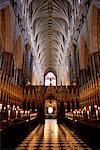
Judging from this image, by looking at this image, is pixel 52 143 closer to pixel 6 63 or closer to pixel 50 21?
pixel 6 63

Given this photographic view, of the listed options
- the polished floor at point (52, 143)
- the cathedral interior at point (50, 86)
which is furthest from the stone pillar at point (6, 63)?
the polished floor at point (52, 143)

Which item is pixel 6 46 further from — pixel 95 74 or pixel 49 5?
pixel 49 5

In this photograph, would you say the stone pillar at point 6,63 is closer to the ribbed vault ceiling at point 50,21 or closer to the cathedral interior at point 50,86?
the cathedral interior at point 50,86

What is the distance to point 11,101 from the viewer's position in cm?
1752

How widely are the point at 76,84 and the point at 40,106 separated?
6.01 meters

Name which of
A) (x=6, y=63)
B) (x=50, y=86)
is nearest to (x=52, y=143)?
(x=6, y=63)

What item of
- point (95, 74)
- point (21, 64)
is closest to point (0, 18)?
point (21, 64)

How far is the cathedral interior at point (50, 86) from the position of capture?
7825 millimetres

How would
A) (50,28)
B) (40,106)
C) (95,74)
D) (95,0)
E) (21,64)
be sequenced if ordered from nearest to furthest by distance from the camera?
(95,0), (95,74), (40,106), (21,64), (50,28)

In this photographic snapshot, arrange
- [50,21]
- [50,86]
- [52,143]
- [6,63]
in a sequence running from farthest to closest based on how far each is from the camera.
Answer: [50,21] → [50,86] → [6,63] → [52,143]

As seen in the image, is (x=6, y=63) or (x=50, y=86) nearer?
(x=6, y=63)

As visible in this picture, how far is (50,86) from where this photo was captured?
2261 centimetres

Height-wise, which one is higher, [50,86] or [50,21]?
[50,21]

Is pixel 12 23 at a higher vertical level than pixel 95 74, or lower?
higher
